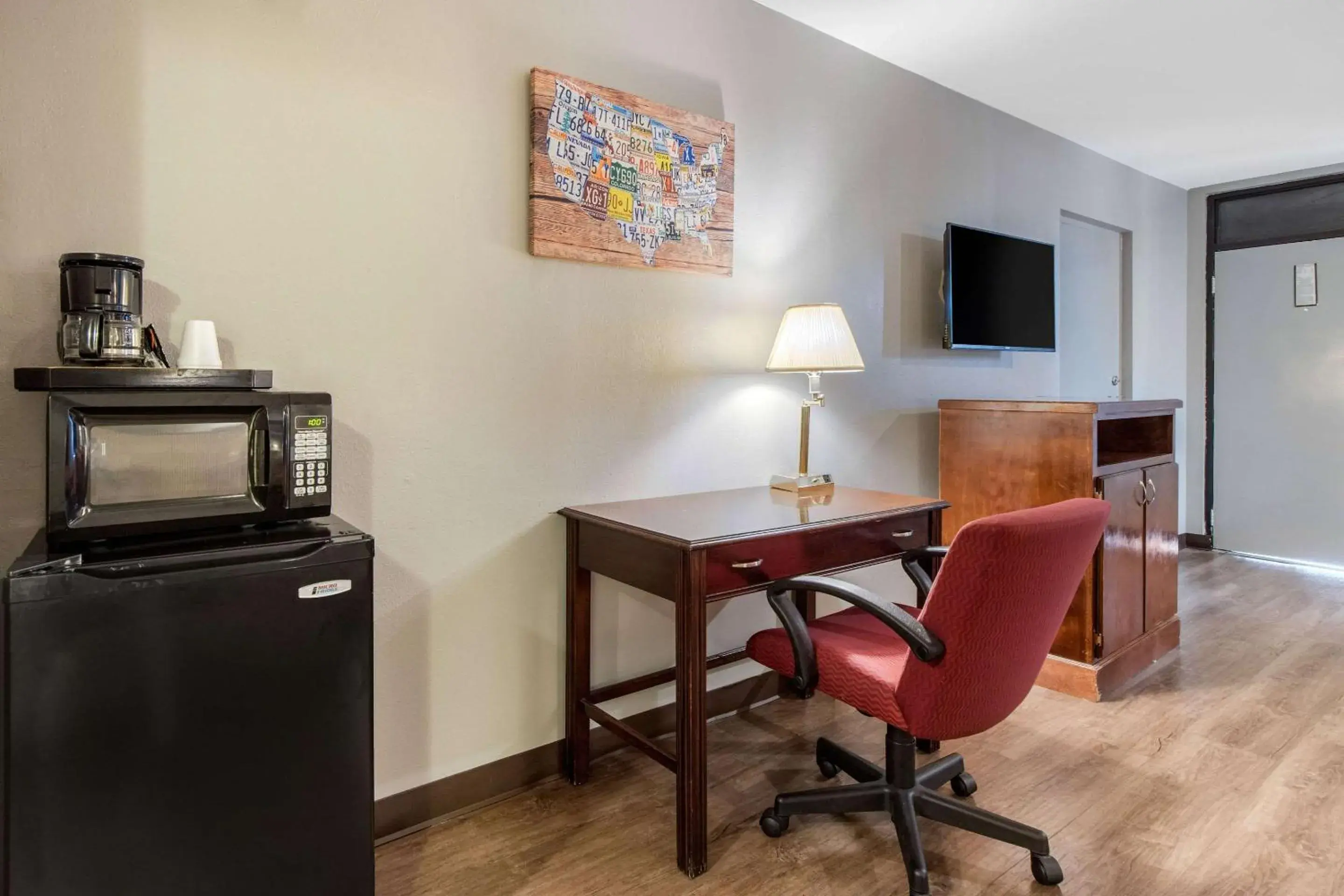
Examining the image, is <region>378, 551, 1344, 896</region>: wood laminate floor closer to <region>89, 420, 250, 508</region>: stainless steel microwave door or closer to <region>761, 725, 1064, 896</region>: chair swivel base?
<region>761, 725, 1064, 896</region>: chair swivel base

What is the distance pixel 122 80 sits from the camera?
159cm

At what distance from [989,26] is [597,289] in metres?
1.84

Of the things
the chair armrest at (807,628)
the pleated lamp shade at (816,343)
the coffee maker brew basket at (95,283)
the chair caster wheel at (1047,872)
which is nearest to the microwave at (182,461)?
the coffee maker brew basket at (95,283)

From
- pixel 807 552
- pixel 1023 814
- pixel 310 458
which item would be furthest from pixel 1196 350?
Answer: pixel 310 458

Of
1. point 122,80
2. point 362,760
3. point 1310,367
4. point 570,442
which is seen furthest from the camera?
point 1310,367

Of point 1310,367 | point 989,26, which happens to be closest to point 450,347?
point 989,26

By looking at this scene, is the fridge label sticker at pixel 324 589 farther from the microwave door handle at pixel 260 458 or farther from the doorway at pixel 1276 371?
the doorway at pixel 1276 371

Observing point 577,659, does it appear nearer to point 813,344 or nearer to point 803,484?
point 803,484

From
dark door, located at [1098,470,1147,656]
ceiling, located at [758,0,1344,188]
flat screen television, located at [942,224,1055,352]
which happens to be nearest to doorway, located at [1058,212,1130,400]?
ceiling, located at [758,0,1344,188]

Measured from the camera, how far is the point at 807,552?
Answer: 203 cm

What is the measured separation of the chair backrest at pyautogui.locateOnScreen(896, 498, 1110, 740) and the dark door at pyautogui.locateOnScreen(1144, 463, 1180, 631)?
1.73m

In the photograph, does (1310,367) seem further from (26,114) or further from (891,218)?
(26,114)

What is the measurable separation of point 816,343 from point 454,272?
113 centimetres

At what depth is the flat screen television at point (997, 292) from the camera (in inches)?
128
